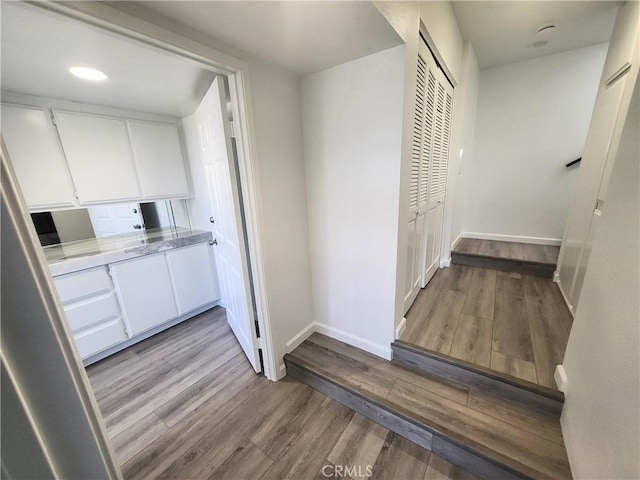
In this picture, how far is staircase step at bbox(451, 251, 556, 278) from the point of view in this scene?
2732 mm

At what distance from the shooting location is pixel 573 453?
109 cm

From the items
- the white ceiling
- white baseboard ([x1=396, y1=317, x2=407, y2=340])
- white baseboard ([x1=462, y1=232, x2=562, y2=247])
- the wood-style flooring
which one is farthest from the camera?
white baseboard ([x1=462, y1=232, x2=562, y2=247])

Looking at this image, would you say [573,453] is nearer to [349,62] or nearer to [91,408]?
[91,408]

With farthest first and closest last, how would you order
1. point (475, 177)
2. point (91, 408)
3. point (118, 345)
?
point (475, 177), point (118, 345), point (91, 408)

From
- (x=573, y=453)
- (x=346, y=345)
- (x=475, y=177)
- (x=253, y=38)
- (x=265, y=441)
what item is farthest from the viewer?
(x=475, y=177)

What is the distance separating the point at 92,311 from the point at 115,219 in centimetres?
107

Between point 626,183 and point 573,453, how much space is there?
118cm

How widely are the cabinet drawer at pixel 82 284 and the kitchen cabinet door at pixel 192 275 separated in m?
0.48

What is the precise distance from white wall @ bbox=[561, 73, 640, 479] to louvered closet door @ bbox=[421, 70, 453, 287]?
4.04ft

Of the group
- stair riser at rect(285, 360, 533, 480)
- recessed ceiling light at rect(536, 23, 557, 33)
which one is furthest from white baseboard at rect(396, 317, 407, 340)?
recessed ceiling light at rect(536, 23, 557, 33)

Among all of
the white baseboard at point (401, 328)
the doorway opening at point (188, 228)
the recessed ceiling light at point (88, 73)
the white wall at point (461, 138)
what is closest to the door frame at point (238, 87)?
the doorway opening at point (188, 228)

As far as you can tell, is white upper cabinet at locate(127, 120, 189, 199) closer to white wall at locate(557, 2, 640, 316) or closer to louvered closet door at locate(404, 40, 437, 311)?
louvered closet door at locate(404, 40, 437, 311)

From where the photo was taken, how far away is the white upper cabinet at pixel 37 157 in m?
1.70

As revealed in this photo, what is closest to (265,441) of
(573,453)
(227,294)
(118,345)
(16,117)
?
(227,294)
